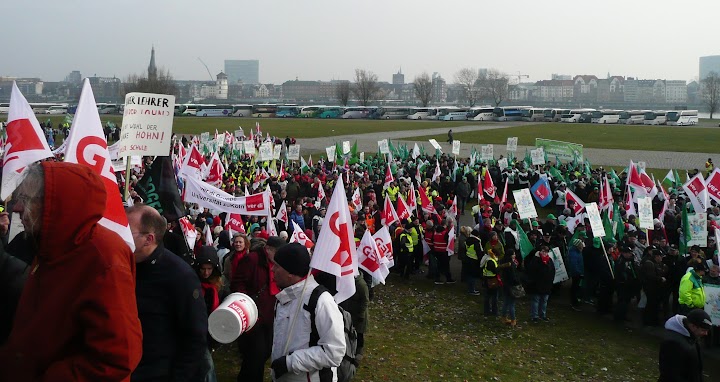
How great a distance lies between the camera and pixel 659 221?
16.2 meters

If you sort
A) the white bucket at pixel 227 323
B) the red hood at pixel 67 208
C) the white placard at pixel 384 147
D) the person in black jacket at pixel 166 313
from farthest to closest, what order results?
the white placard at pixel 384 147, the white bucket at pixel 227 323, the person in black jacket at pixel 166 313, the red hood at pixel 67 208

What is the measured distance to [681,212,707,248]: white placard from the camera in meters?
13.7

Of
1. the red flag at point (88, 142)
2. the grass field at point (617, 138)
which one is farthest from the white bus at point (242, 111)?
the red flag at point (88, 142)

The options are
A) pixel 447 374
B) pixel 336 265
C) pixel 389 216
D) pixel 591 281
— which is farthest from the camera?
→ pixel 389 216

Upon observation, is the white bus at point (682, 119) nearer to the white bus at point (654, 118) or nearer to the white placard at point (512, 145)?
the white bus at point (654, 118)

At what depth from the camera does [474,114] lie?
99.1 metres

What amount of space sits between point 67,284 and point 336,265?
356cm

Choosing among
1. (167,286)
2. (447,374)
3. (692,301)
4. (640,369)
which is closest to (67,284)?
(167,286)

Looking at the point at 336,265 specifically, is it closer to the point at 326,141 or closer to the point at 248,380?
the point at 248,380

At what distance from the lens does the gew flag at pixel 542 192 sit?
23.3 meters

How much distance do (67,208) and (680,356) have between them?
5221 millimetres

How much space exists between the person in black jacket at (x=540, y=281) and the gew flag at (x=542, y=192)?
11.3m

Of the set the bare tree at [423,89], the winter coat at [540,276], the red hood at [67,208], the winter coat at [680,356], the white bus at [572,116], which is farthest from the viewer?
the bare tree at [423,89]

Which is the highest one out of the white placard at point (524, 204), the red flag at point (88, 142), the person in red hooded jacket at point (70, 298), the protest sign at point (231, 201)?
the red flag at point (88, 142)
